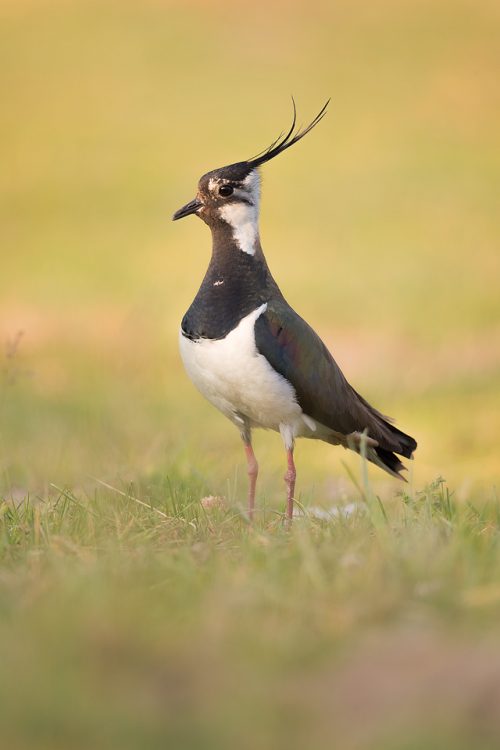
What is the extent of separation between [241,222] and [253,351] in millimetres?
831

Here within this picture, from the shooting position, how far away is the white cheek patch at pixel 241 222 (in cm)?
647

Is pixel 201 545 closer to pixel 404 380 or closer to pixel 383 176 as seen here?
pixel 404 380

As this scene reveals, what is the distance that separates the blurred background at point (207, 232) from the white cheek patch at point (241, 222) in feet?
3.78

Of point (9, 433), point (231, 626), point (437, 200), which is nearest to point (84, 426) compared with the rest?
point (9, 433)

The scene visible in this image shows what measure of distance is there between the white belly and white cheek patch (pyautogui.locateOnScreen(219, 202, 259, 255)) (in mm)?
437

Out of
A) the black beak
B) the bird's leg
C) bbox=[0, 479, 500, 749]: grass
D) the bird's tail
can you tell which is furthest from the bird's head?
bbox=[0, 479, 500, 749]: grass

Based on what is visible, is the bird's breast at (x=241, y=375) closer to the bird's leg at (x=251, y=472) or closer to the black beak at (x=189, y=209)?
the bird's leg at (x=251, y=472)

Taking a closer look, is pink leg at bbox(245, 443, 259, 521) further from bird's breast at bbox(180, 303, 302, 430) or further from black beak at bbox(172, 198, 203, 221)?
black beak at bbox(172, 198, 203, 221)

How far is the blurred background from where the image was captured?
10555 millimetres

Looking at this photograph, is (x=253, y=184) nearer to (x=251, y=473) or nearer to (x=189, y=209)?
(x=189, y=209)

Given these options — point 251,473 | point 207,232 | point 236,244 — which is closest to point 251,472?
point 251,473

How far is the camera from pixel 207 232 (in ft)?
77.8

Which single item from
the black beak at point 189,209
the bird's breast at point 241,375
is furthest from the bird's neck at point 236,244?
the bird's breast at point 241,375

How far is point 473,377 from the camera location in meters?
13.0
